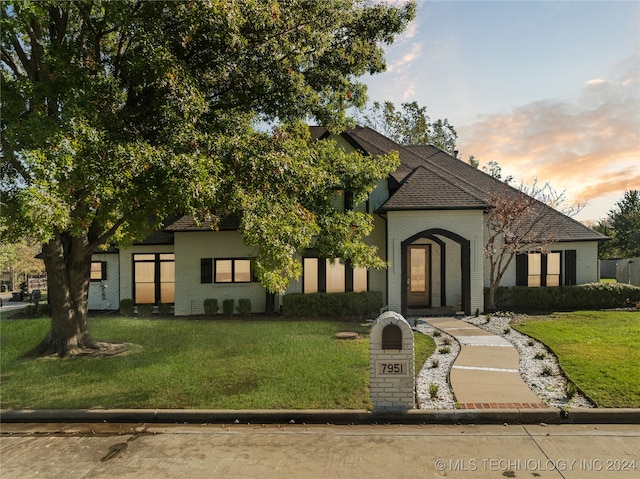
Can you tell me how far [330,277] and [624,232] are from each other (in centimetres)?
3309

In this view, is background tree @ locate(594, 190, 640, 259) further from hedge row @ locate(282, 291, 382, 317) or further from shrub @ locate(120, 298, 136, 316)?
shrub @ locate(120, 298, 136, 316)

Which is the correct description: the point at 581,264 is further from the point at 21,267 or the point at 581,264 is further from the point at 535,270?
the point at 21,267

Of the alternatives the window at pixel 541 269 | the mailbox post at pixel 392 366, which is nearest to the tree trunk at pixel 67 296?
the mailbox post at pixel 392 366

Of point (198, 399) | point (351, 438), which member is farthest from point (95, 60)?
point (351, 438)

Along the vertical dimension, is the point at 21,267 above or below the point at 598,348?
above

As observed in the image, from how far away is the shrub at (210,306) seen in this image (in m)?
16.9

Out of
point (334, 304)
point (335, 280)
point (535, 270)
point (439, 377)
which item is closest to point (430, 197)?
point (335, 280)

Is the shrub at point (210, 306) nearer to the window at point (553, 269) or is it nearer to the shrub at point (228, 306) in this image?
the shrub at point (228, 306)

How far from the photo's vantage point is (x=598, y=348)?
985 cm

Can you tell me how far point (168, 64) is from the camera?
823 cm

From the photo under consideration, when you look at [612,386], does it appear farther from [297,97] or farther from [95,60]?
[95,60]

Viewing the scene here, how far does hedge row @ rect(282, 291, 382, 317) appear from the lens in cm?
1587

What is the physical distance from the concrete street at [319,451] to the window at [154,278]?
40.7 ft

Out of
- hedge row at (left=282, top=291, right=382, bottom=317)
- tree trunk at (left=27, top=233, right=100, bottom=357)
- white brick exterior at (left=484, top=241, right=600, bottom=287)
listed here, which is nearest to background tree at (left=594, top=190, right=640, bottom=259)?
white brick exterior at (left=484, top=241, right=600, bottom=287)
